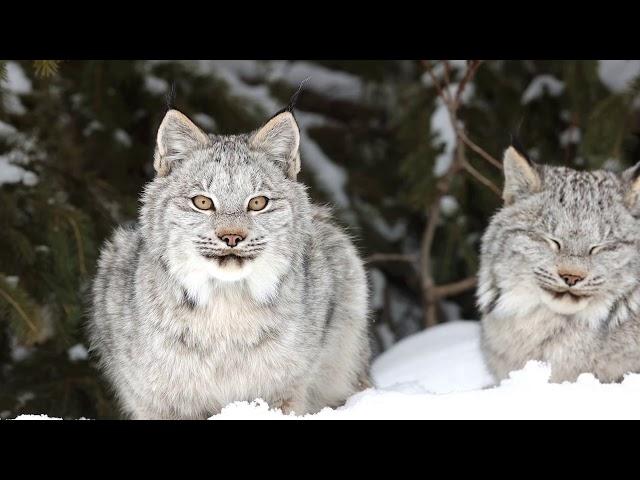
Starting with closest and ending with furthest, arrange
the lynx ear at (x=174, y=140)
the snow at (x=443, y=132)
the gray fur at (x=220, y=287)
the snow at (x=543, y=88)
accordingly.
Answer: the gray fur at (x=220, y=287) → the lynx ear at (x=174, y=140) → the snow at (x=443, y=132) → the snow at (x=543, y=88)

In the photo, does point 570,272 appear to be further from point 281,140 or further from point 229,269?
point 229,269

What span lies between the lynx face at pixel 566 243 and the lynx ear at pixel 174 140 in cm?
168

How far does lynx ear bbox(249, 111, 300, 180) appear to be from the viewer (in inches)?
195

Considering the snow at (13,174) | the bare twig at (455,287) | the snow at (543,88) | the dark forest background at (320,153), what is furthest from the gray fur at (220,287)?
the snow at (543,88)

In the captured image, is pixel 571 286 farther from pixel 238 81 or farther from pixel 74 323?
pixel 238 81

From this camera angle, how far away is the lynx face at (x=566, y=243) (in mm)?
5066

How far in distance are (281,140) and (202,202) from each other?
58cm

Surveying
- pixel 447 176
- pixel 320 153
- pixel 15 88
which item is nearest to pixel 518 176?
pixel 447 176

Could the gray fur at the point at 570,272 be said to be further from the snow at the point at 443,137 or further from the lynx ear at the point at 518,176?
the snow at the point at 443,137

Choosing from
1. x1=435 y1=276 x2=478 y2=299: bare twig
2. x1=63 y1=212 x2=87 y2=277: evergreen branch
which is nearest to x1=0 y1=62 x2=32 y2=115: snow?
x1=63 y1=212 x2=87 y2=277: evergreen branch

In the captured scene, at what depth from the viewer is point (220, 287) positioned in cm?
467

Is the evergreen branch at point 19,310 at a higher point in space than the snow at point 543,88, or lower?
lower

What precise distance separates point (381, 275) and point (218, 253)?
16.2 ft
